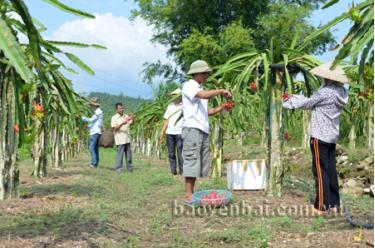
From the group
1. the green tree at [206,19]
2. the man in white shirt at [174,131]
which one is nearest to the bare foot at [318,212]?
the man in white shirt at [174,131]

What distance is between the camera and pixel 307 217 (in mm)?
5238

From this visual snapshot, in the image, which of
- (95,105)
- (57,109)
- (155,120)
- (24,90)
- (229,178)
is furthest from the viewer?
(155,120)

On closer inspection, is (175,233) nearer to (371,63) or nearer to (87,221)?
(87,221)

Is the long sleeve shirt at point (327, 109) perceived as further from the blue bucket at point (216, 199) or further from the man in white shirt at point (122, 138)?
the man in white shirt at point (122, 138)

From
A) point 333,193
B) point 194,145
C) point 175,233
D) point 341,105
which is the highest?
point 341,105

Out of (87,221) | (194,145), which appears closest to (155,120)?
(194,145)

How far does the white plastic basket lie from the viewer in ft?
22.8

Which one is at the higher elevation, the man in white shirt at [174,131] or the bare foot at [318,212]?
the man in white shirt at [174,131]

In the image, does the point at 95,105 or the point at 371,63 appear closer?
the point at 371,63

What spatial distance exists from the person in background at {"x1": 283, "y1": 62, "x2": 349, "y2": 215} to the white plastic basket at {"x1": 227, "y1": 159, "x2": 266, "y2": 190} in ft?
4.95

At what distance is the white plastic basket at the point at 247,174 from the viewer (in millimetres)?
6957

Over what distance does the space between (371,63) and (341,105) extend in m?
1.95

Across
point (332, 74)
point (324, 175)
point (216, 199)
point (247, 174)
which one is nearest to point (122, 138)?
point (247, 174)

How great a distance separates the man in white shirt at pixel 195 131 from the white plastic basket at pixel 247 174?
1.12 meters
